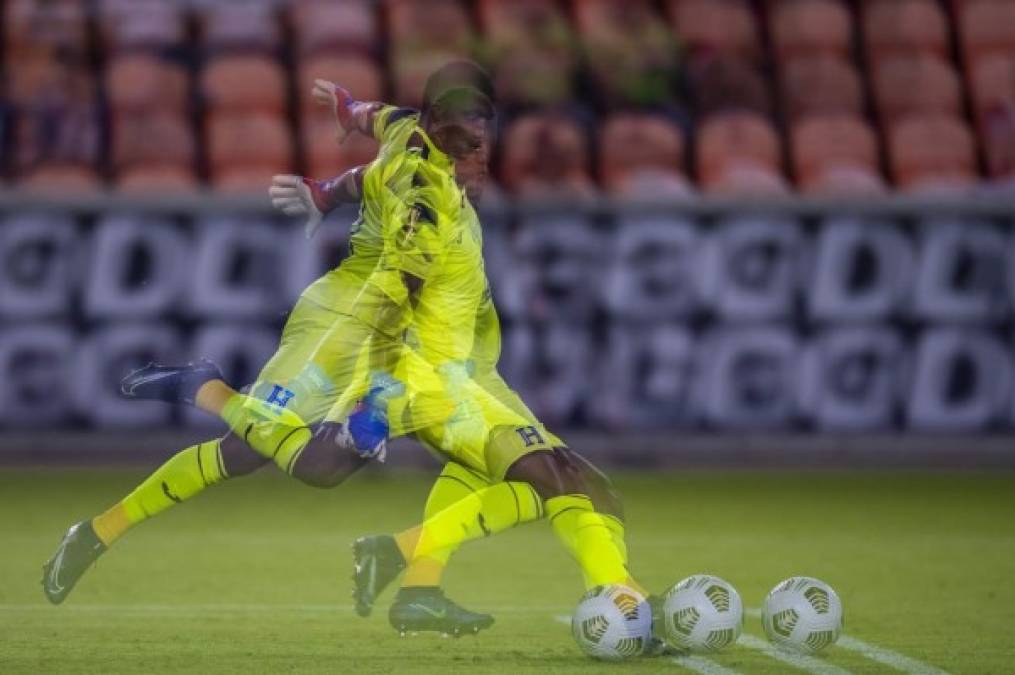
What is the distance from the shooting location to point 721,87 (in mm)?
15828

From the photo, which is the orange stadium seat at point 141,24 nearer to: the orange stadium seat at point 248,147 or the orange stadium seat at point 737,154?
the orange stadium seat at point 248,147

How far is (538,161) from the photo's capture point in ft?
48.5

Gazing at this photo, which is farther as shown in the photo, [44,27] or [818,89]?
[818,89]

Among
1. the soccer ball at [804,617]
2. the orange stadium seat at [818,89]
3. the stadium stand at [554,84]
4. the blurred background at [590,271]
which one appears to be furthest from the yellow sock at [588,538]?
the orange stadium seat at [818,89]

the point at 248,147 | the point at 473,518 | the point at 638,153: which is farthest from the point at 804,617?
the point at 248,147

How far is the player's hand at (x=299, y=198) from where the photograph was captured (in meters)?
8.09

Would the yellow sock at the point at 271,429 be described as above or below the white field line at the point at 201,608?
above

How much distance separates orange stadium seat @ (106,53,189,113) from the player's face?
26.4 feet

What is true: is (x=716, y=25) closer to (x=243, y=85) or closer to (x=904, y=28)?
(x=904, y=28)

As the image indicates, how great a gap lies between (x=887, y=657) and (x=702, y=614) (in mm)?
695

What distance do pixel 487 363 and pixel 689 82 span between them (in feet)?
27.1

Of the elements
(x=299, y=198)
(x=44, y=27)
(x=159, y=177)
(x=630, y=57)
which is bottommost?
(x=299, y=198)

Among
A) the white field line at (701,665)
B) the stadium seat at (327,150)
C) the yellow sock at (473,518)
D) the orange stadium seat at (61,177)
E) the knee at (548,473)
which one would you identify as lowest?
the white field line at (701,665)

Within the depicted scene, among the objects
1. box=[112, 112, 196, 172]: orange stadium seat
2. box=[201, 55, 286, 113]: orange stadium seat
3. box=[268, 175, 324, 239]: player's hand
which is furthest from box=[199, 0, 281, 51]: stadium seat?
box=[268, 175, 324, 239]: player's hand
